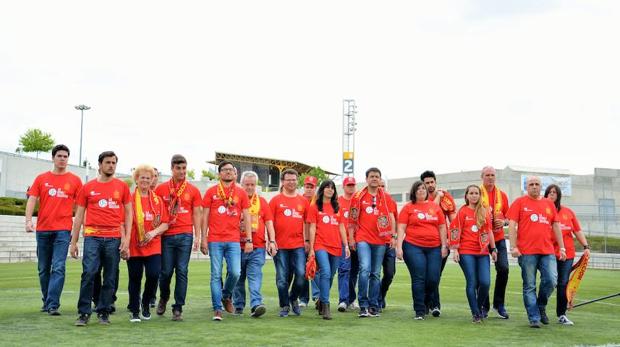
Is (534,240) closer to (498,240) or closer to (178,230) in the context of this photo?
(498,240)

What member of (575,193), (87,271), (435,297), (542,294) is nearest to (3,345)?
(87,271)

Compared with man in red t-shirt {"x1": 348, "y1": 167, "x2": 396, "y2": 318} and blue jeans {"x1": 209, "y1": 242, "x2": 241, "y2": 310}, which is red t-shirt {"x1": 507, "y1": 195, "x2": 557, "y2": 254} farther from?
blue jeans {"x1": 209, "y1": 242, "x2": 241, "y2": 310}

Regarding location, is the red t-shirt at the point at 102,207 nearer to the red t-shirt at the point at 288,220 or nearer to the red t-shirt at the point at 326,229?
the red t-shirt at the point at 288,220

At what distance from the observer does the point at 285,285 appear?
8.84 meters

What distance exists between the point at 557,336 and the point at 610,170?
44336mm

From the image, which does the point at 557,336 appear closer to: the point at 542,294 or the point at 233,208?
the point at 542,294

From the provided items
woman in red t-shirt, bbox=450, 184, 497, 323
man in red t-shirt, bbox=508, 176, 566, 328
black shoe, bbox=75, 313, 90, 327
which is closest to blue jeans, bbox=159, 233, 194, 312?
black shoe, bbox=75, 313, 90, 327

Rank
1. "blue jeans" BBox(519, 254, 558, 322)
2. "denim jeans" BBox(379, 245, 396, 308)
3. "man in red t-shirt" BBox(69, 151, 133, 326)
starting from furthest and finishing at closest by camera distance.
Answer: "denim jeans" BBox(379, 245, 396, 308) → "blue jeans" BBox(519, 254, 558, 322) → "man in red t-shirt" BBox(69, 151, 133, 326)

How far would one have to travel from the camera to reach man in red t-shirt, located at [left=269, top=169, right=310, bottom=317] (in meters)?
8.92

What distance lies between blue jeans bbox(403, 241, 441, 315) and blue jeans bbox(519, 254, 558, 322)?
116 centimetres

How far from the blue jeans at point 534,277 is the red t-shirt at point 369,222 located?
6.41ft

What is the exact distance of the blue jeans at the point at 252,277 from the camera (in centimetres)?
853

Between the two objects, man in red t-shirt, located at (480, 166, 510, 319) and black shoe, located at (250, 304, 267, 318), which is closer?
black shoe, located at (250, 304, 267, 318)

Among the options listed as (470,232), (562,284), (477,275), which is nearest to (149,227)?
(470,232)
